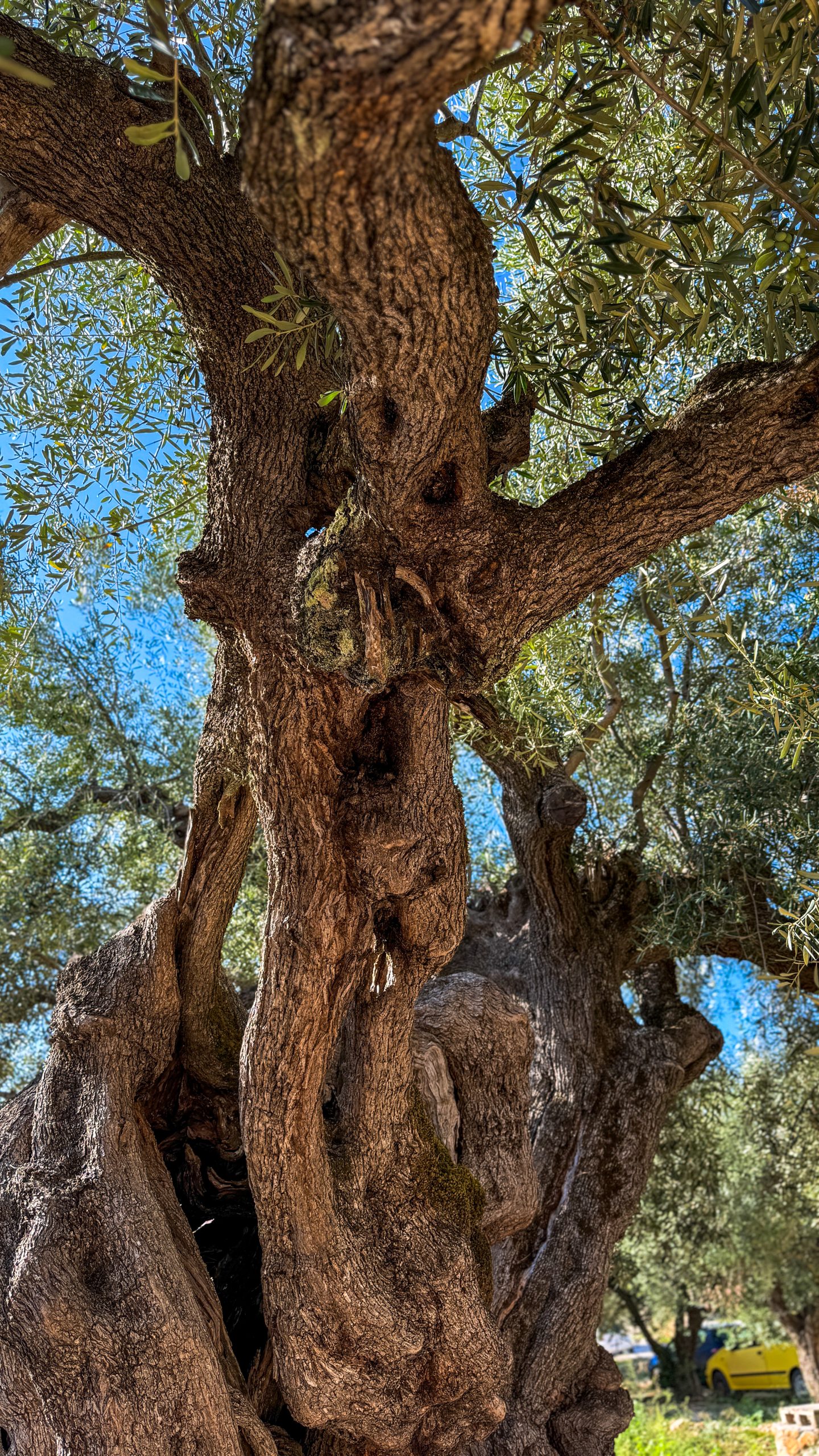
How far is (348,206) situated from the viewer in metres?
2.19

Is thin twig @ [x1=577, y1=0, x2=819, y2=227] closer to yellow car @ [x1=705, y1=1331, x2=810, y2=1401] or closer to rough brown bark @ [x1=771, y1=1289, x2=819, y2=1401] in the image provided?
rough brown bark @ [x1=771, y1=1289, x2=819, y2=1401]

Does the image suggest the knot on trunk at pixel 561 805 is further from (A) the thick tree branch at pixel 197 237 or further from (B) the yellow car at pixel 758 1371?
(B) the yellow car at pixel 758 1371

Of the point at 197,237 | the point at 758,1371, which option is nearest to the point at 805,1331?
the point at 758,1371

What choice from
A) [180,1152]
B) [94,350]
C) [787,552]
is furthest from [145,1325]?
[787,552]

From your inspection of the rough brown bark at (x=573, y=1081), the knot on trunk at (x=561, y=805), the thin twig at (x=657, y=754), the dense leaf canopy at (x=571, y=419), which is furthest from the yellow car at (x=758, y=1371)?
the knot on trunk at (x=561, y=805)

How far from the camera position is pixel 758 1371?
22.2 m

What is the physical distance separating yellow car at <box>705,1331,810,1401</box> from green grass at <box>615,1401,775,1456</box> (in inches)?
139

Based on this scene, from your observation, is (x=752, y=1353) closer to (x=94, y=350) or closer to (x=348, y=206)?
(x=94, y=350)

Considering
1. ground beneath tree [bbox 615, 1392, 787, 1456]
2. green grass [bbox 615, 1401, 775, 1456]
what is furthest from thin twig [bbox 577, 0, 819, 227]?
green grass [bbox 615, 1401, 775, 1456]

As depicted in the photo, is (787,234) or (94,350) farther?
(94,350)

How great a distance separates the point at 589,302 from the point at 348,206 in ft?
5.28

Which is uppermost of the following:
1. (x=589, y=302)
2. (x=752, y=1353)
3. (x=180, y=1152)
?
(x=589, y=302)

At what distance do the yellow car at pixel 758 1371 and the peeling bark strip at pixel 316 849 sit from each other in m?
20.5

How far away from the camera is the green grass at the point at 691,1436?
464 inches
